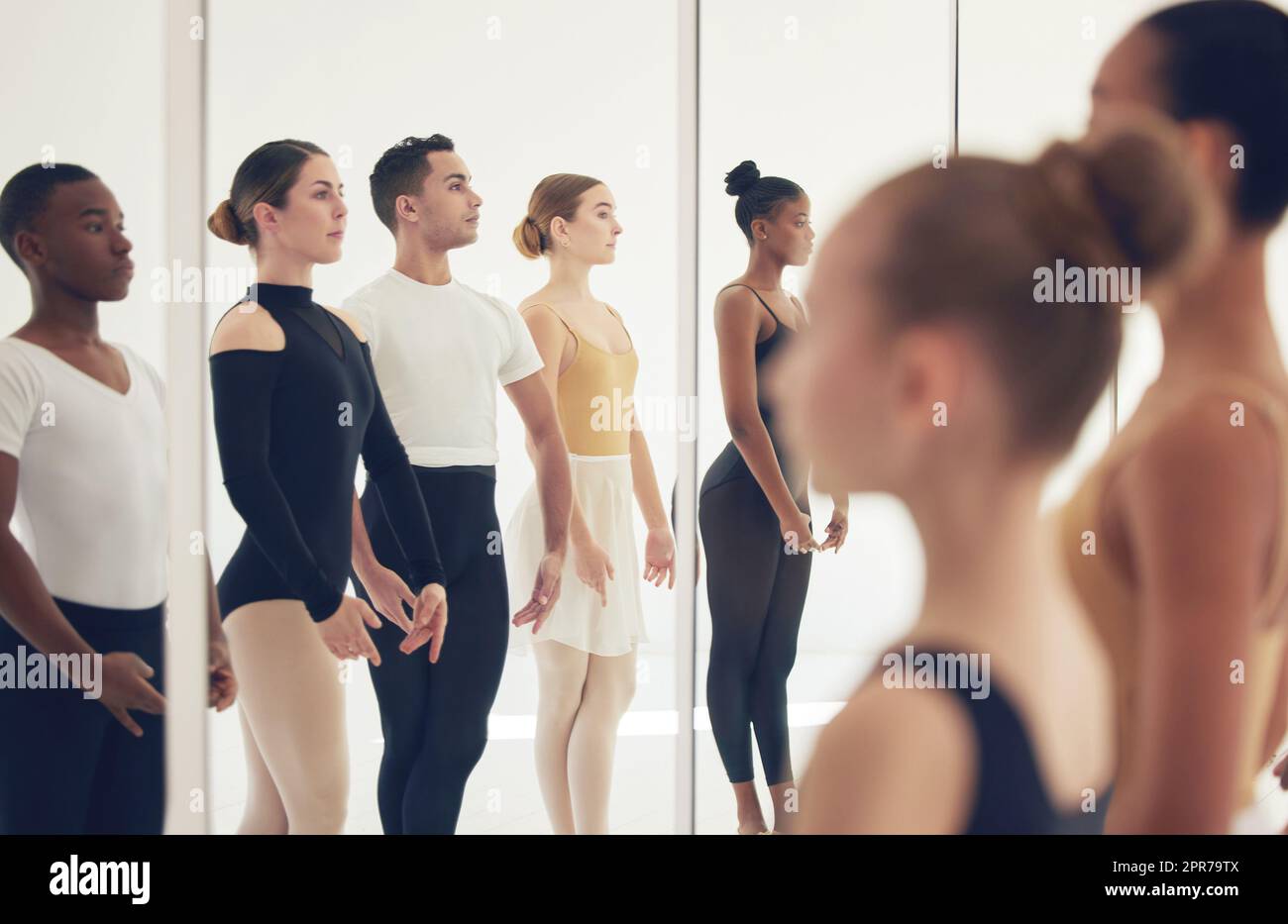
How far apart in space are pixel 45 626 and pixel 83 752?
320mm

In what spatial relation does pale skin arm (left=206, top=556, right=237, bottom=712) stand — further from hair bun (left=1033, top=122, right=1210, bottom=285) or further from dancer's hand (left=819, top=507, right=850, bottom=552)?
hair bun (left=1033, top=122, right=1210, bottom=285)

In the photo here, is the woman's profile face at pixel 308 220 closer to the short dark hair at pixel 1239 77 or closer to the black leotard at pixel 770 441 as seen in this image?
the black leotard at pixel 770 441

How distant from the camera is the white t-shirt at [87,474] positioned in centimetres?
232

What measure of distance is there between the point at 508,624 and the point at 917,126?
1675mm

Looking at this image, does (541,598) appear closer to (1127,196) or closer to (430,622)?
(430,622)

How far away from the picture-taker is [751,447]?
2.59 m

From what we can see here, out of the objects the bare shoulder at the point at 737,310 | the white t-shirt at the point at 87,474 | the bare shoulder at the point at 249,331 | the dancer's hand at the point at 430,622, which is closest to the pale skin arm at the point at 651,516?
the bare shoulder at the point at 737,310

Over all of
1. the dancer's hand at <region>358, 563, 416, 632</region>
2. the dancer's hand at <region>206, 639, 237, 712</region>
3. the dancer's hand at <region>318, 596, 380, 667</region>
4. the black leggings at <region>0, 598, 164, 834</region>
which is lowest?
the black leggings at <region>0, 598, 164, 834</region>

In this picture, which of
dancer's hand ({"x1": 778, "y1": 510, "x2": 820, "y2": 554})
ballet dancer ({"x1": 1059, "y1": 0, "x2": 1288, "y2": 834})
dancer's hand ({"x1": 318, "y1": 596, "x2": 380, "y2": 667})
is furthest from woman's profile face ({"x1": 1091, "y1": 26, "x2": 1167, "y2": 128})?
dancer's hand ({"x1": 318, "y1": 596, "x2": 380, "y2": 667})

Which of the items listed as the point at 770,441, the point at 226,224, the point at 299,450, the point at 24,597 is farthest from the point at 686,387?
the point at 24,597

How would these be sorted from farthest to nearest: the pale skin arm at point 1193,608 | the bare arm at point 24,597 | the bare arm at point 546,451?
the bare arm at point 546,451, the bare arm at point 24,597, the pale skin arm at point 1193,608

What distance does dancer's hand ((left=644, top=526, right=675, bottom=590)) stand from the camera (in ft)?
8.52

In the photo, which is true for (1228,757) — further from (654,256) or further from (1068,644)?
(654,256)

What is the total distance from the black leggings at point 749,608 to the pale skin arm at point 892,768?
5.45 ft
